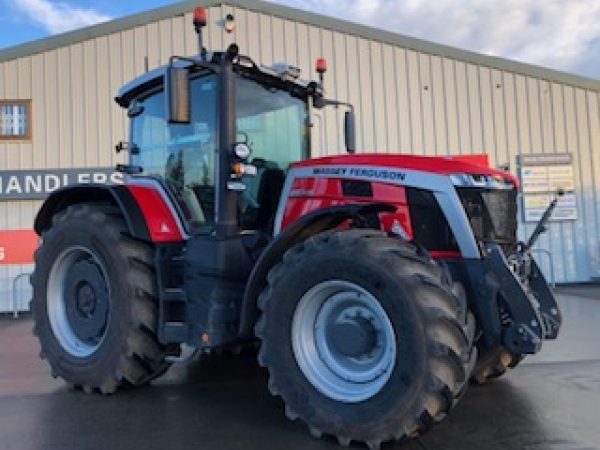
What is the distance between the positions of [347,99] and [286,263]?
9881mm

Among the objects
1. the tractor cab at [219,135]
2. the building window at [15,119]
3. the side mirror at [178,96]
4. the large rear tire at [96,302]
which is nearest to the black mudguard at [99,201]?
the large rear tire at [96,302]

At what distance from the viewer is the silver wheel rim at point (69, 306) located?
5.19 metres

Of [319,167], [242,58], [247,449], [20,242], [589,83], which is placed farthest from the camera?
[589,83]

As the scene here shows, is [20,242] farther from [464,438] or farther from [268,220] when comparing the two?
[464,438]

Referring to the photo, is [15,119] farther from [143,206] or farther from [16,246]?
[143,206]

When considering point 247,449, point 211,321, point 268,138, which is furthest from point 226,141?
point 247,449

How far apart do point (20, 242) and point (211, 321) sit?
944cm

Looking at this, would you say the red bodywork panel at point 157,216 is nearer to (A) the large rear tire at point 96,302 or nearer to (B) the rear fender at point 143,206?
(B) the rear fender at point 143,206

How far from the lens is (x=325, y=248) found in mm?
3857

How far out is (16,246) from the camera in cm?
1253

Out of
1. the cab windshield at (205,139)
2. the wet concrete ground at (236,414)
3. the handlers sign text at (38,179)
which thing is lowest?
the wet concrete ground at (236,414)

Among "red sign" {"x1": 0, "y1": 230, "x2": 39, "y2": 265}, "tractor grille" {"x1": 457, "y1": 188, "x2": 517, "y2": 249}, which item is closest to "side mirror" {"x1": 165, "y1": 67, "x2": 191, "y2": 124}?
"tractor grille" {"x1": 457, "y1": 188, "x2": 517, "y2": 249}

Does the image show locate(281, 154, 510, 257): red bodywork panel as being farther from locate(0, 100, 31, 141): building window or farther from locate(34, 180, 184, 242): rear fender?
locate(0, 100, 31, 141): building window

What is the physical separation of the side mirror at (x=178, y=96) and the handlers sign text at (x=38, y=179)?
869cm
